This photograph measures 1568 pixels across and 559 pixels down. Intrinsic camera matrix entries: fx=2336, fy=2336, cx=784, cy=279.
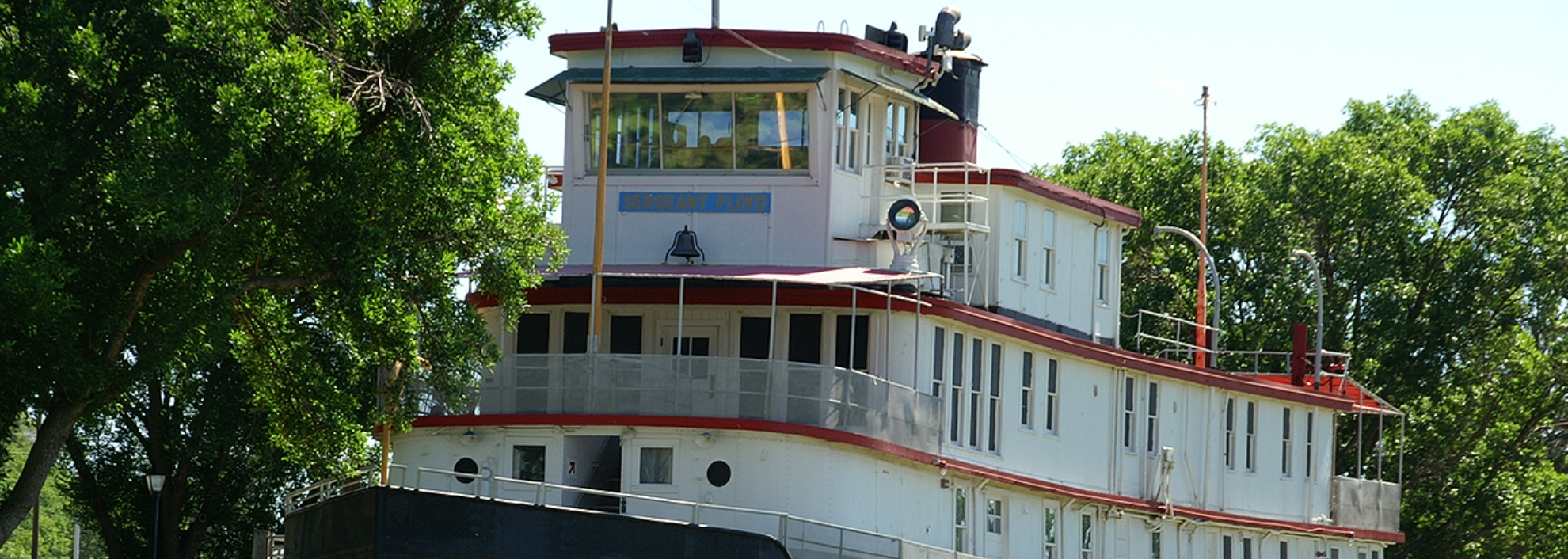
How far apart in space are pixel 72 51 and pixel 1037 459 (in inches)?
616

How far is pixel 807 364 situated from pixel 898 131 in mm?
6594

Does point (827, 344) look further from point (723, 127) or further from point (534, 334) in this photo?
point (534, 334)

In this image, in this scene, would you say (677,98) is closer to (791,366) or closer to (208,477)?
(791,366)

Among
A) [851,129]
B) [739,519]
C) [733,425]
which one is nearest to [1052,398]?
[851,129]

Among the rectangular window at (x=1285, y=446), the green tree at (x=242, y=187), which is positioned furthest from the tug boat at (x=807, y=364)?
the green tree at (x=242, y=187)

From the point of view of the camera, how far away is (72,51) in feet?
86.1

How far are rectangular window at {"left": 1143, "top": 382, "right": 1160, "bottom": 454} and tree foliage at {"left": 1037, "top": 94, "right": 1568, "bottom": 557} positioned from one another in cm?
2041

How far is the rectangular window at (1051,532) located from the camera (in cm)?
3525

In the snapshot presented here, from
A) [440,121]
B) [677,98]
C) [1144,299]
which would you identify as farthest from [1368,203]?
[440,121]

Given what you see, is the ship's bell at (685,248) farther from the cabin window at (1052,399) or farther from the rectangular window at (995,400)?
the cabin window at (1052,399)

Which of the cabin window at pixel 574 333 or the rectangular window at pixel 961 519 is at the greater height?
the cabin window at pixel 574 333

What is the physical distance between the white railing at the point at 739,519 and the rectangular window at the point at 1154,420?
814 cm

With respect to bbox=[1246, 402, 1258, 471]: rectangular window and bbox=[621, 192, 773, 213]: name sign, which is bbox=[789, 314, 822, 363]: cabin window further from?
bbox=[1246, 402, 1258, 471]: rectangular window

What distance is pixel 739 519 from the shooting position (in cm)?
2936
